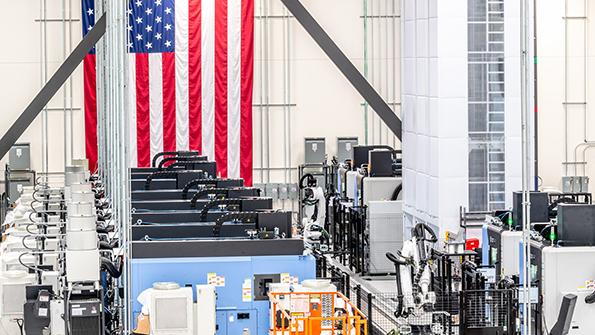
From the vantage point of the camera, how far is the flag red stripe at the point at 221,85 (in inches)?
1155

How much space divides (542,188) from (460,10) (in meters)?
10.2

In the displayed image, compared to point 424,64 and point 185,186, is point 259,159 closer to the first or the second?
point 185,186

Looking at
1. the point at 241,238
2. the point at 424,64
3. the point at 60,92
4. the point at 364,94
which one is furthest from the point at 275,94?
the point at 241,238

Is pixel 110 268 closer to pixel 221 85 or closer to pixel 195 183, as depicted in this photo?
pixel 195 183

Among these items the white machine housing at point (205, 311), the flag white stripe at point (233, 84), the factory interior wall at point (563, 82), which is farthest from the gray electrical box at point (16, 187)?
the white machine housing at point (205, 311)

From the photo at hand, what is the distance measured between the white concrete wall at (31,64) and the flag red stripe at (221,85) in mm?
3001

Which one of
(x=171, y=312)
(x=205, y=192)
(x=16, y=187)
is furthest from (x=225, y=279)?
(x=16, y=187)

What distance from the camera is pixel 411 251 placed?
15977 millimetres

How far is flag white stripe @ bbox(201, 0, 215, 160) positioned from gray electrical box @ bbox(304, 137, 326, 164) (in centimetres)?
209

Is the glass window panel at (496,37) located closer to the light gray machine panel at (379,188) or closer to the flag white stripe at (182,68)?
the light gray machine panel at (379,188)

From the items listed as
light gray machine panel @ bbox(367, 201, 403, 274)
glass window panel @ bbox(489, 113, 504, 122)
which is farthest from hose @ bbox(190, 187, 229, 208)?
glass window panel @ bbox(489, 113, 504, 122)

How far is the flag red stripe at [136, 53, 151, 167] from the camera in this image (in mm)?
29094

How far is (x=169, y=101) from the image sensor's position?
2928 centimetres

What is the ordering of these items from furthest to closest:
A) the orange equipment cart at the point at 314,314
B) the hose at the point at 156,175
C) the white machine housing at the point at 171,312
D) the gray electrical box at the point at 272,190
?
1. the gray electrical box at the point at 272,190
2. the hose at the point at 156,175
3. the white machine housing at the point at 171,312
4. the orange equipment cart at the point at 314,314
